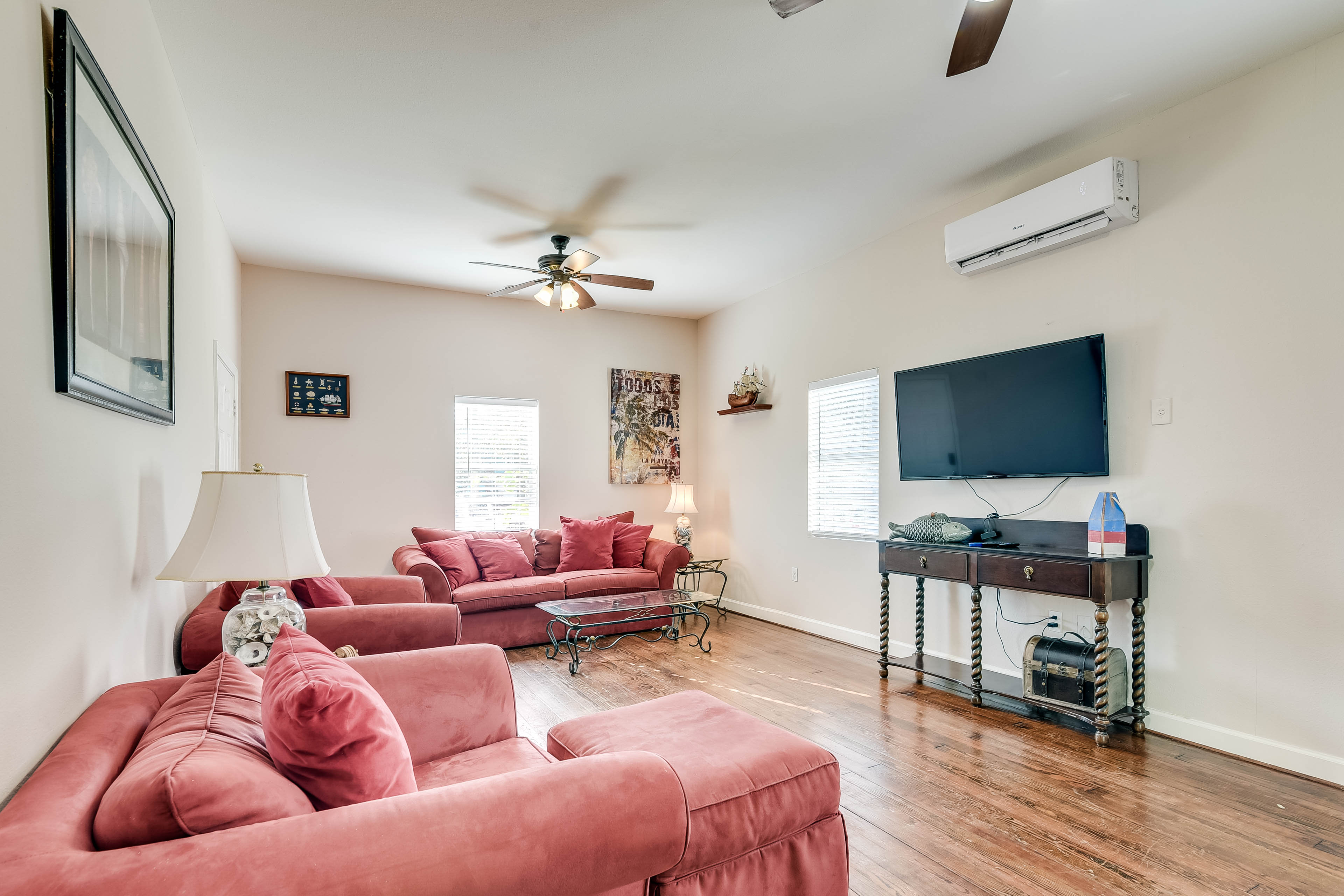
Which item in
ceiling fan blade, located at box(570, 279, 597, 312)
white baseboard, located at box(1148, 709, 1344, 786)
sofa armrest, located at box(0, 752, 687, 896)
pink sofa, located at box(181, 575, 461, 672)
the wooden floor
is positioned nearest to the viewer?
sofa armrest, located at box(0, 752, 687, 896)

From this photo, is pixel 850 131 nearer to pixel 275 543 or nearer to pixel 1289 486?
pixel 1289 486

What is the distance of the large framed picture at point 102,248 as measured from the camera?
132 centimetres

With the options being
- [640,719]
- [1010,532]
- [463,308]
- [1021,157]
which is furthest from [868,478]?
[463,308]

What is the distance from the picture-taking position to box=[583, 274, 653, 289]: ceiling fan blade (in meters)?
4.44

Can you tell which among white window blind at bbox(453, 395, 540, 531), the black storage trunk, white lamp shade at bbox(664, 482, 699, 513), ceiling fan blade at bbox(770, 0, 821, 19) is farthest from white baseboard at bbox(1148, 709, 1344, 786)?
white window blind at bbox(453, 395, 540, 531)

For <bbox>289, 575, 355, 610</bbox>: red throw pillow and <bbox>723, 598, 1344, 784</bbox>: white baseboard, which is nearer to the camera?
<bbox>723, 598, 1344, 784</bbox>: white baseboard

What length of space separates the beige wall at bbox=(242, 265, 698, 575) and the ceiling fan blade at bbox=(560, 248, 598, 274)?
191 centimetres

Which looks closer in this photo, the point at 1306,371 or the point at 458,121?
the point at 1306,371

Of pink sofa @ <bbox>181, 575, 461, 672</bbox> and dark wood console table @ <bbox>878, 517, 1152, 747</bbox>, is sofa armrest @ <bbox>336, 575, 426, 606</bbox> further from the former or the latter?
dark wood console table @ <bbox>878, 517, 1152, 747</bbox>

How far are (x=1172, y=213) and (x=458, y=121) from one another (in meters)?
3.23

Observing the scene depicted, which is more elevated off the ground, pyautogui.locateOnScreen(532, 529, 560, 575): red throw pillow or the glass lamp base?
the glass lamp base

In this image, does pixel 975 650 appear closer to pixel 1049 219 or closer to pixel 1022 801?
pixel 1022 801

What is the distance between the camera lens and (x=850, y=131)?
3.22 metres

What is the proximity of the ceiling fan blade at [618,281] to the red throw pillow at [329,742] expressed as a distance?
346cm
